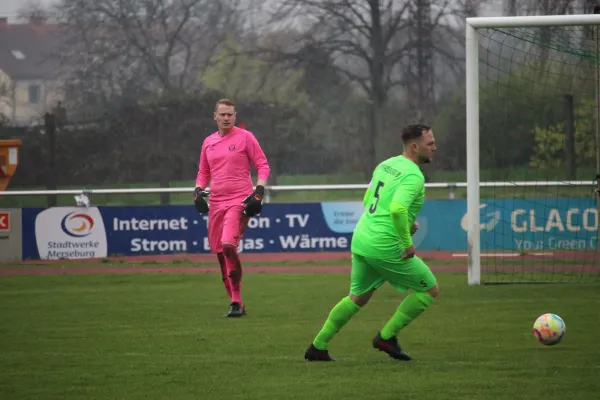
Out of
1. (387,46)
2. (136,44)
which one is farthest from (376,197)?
(136,44)

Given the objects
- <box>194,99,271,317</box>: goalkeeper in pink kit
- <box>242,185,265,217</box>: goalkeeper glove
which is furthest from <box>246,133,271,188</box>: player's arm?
<box>242,185,265,217</box>: goalkeeper glove

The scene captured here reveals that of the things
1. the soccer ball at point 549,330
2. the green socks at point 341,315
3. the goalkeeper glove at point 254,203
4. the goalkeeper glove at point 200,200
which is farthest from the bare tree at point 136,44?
the green socks at point 341,315

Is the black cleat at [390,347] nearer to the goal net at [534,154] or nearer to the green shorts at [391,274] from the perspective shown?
the green shorts at [391,274]

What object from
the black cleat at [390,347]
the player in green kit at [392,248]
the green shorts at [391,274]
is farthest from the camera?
the black cleat at [390,347]

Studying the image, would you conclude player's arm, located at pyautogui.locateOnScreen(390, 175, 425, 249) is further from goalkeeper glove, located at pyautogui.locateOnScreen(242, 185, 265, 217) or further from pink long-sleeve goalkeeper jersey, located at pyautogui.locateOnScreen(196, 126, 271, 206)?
pink long-sleeve goalkeeper jersey, located at pyautogui.locateOnScreen(196, 126, 271, 206)

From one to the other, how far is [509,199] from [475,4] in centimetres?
727

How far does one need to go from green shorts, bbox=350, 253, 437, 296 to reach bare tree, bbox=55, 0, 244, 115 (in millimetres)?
18893

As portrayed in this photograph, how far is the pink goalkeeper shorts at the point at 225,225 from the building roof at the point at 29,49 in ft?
51.5

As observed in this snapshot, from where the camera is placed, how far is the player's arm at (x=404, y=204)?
25.1ft

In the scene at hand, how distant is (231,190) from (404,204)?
4146 mm

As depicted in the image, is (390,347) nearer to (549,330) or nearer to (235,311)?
(549,330)

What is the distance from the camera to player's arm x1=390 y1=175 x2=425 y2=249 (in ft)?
25.1

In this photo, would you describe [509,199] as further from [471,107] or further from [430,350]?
[430,350]

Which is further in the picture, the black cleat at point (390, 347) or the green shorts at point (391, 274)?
the black cleat at point (390, 347)
